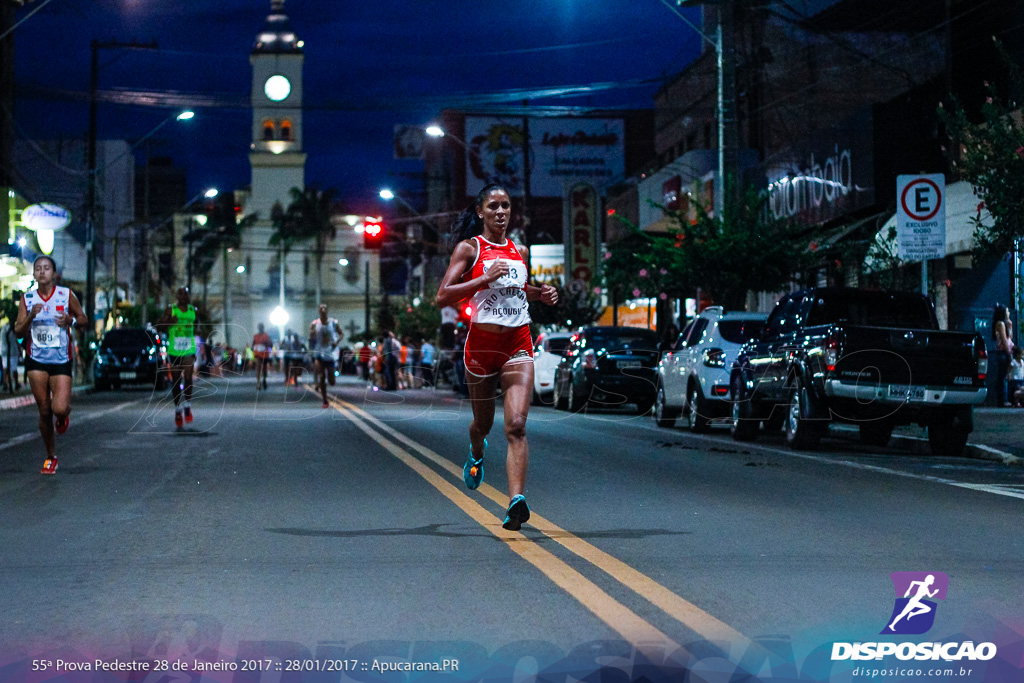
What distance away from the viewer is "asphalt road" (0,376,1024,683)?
5582 mm

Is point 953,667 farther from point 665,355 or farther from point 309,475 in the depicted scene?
point 665,355

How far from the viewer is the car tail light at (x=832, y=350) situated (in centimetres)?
1574

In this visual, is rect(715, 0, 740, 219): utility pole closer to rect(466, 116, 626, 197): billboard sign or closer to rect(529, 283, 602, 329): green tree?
rect(529, 283, 602, 329): green tree

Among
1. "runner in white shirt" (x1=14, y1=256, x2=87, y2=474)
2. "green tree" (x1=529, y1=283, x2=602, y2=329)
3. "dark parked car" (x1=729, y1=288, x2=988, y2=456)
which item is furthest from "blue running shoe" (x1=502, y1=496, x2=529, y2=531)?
"green tree" (x1=529, y1=283, x2=602, y2=329)

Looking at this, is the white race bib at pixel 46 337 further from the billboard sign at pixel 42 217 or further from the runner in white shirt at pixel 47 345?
the billboard sign at pixel 42 217

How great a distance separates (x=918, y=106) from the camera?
94.5 feet

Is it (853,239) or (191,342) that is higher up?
(853,239)

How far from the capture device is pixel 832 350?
51.8ft

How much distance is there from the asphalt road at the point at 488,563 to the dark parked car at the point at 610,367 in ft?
37.0

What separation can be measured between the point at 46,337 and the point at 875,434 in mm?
10565

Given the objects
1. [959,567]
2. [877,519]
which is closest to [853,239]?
[877,519]

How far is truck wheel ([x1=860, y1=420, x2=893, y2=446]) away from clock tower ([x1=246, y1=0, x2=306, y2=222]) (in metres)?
91.2

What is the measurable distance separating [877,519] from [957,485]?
291cm

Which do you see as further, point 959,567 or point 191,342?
point 191,342
